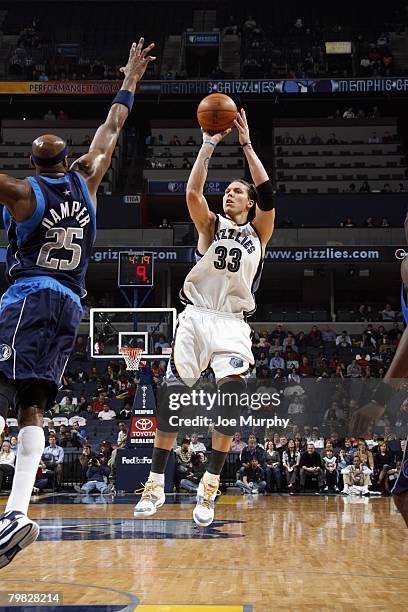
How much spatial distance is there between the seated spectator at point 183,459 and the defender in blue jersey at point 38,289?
1340 centimetres

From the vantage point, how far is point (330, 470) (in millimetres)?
18000

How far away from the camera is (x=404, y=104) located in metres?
38.6

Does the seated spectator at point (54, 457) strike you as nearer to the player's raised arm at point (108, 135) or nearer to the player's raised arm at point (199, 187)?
the player's raised arm at point (199, 187)

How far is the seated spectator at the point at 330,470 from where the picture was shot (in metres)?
17.9

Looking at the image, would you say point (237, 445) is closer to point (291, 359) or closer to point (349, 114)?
point (291, 359)

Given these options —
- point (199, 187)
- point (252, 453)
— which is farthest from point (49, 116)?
point (199, 187)

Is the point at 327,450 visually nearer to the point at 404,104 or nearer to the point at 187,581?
the point at 187,581

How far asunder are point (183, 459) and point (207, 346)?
12.4 metres

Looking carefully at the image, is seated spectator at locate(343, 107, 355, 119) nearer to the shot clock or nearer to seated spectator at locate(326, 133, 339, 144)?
seated spectator at locate(326, 133, 339, 144)

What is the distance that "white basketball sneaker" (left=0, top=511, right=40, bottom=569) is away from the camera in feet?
13.1

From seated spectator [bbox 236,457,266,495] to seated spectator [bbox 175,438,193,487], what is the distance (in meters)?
1.26

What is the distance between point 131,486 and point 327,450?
4.37 metres

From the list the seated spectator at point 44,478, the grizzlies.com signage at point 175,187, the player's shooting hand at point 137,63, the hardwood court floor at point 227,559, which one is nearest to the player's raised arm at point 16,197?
the player's shooting hand at point 137,63

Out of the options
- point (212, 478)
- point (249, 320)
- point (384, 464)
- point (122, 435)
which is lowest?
point (384, 464)
